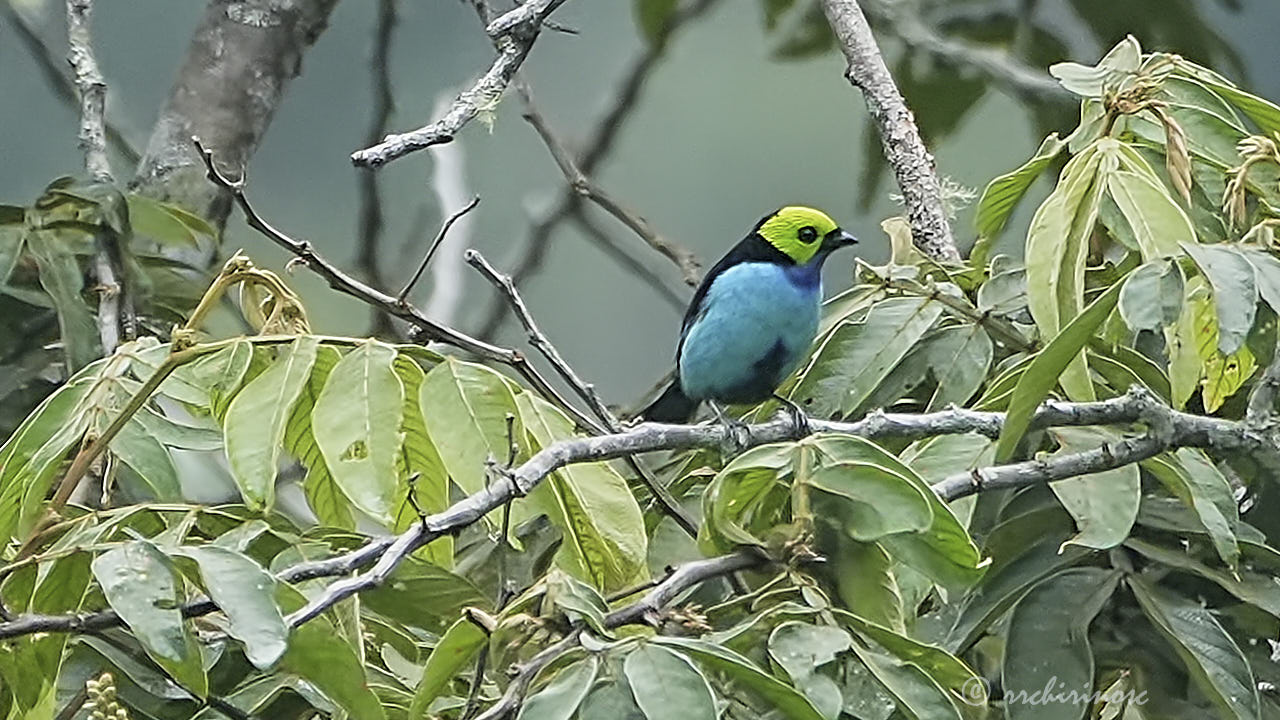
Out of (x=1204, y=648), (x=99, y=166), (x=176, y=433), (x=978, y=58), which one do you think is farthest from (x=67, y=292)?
(x=978, y=58)

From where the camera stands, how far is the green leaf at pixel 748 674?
73 centimetres

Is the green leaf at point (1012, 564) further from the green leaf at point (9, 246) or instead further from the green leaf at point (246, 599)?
the green leaf at point (9, 246)

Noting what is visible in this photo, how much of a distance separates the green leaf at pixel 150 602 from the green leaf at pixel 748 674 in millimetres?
226

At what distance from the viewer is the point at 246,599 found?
2.44 feet

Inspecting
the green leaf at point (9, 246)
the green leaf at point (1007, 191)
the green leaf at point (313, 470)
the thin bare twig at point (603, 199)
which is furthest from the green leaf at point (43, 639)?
the thin bare twig at point (603, 199)

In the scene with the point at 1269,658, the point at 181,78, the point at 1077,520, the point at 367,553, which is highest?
the point at 181,78

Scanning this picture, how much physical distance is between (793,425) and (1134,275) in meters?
0.43

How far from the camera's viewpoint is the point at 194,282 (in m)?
1.74

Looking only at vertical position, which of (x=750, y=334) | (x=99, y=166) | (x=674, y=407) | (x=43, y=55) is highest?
(x=43, y=55)

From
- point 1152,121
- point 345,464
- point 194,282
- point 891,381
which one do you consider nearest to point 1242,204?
point 1152,121

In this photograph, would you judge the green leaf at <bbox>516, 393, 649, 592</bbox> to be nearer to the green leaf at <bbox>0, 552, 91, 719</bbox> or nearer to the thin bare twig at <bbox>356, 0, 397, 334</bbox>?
the green leaf at <bbox>0, 552, 91, 719</bbox>

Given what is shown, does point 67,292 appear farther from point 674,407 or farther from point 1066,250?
point 1066,250

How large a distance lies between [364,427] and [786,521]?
0.26 m

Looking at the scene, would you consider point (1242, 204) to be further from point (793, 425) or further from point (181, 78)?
point (181, 78)
